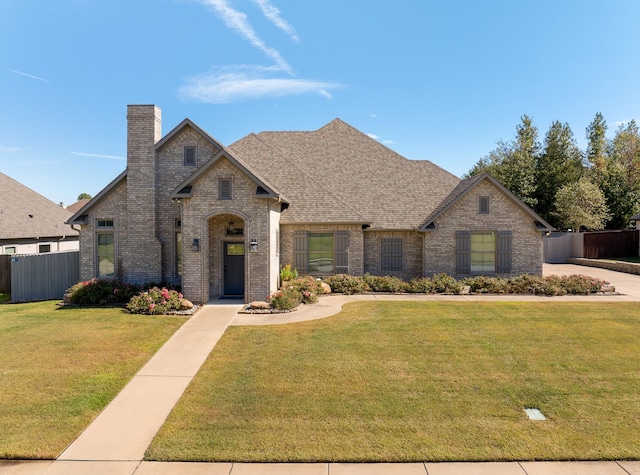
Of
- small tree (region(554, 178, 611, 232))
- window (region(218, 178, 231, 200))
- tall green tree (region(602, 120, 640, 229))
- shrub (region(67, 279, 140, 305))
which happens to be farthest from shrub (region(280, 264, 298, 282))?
tall green tree (region(602, 120, 640, 229))

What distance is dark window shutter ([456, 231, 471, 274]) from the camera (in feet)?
63.4

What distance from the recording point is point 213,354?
32.0 feet

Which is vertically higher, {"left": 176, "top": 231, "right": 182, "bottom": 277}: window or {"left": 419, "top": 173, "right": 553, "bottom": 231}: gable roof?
{"left": 419, "top": 173, "right": 553, "bottom": 231}: gable roof

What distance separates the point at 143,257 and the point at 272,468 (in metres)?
13.9

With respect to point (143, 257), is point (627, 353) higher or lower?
lower

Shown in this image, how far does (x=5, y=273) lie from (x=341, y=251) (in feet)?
54.0

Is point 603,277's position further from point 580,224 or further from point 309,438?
point 309,438

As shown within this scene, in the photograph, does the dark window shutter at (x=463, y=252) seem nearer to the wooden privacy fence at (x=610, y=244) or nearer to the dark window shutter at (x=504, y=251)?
the dark window shutter at (x=504, y=251)

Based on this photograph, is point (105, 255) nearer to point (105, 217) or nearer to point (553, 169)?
point (105, 217)

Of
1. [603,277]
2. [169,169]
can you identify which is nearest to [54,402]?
[169,169]

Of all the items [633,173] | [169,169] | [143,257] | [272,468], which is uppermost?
[633,173]

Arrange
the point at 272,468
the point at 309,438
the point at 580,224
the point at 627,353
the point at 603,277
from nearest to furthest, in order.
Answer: the point at 272,468 → the point at 309,438 → the point at 627,353 → the point at 603,277 → the point at 580,224

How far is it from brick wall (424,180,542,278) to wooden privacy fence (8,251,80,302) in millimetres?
17380

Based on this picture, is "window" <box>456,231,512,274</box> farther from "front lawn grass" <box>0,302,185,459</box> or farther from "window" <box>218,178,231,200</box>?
"front lawn grass" <box>0,302,185,459</box>
